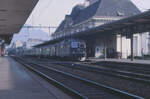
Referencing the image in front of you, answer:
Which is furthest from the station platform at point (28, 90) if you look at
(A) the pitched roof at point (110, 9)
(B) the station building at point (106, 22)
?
(A) the pitched roof at point (110, 9)

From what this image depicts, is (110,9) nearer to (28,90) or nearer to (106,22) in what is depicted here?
(106,22)

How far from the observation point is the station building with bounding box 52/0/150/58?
47.9 m

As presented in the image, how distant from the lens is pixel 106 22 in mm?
66938

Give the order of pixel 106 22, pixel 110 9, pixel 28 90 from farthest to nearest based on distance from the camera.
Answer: pixel 110 9, pixel 106 22, pixel 28 90

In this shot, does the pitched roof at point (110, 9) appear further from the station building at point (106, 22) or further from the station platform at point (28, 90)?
the station platform at point (28, 90)

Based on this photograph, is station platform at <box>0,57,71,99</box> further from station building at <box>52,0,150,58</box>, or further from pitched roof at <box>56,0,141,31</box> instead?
pitched roof at <box>56,0,141,31</box>

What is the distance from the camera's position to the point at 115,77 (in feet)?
58.6

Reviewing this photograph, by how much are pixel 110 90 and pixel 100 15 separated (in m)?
59.1

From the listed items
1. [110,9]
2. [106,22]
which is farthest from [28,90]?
[110,9]

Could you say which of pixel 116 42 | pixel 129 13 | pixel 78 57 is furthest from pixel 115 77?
pixel 129 13

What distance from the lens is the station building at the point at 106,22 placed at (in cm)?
4788

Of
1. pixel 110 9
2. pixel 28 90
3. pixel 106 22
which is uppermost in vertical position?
pixel 110 9

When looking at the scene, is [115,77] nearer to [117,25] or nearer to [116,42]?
[117,25]

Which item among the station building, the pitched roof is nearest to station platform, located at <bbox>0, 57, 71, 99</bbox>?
the station building
